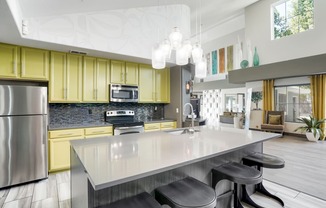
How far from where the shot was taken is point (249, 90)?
769 centimetres

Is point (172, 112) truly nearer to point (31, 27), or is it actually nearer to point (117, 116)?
point (117, 116)

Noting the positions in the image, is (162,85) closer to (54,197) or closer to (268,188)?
(268,188)

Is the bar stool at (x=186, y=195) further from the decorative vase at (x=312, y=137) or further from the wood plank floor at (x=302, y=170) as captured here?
the decorative vase at (x=312, y=137)

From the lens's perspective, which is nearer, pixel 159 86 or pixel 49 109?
pixel 49 109

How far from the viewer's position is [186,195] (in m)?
1.28

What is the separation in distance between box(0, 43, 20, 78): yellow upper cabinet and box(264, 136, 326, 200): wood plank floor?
15.1ft

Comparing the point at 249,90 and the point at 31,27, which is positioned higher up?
the point at 31,27

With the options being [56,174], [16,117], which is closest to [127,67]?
[16,117]

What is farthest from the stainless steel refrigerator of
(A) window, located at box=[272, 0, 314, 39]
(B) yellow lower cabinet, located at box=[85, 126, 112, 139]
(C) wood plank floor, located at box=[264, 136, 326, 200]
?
(A) window, located at box=[272, 0, 314, 39]

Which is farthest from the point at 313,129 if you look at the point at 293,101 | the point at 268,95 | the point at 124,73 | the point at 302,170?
the point at 124,73

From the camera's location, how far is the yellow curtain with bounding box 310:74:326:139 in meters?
6.11

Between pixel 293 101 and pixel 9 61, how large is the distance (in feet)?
29.9

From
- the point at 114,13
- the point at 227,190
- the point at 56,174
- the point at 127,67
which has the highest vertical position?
the point at 114,13

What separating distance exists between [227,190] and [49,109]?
3397mm
